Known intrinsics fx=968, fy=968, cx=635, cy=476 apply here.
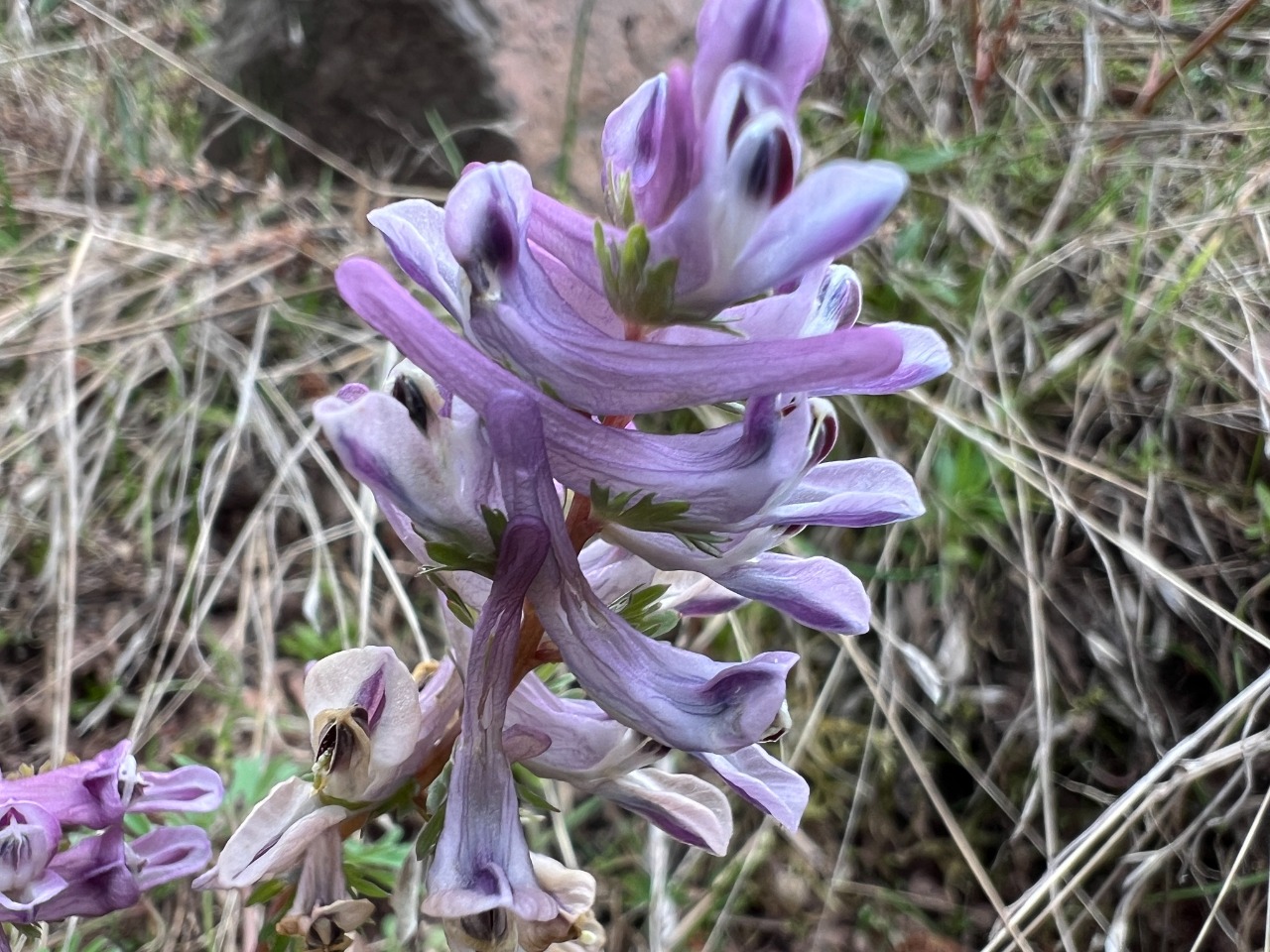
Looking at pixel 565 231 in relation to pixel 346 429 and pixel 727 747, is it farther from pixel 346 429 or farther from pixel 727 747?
pixel 727 747

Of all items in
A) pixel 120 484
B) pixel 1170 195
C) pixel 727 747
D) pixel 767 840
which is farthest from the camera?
pixel 1170 195

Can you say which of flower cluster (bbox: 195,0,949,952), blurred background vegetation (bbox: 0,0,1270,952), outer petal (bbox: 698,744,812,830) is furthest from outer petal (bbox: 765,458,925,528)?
blurred background vegetation (bbox: 0,0,1270,952)

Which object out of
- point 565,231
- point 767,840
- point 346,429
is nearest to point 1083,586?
point 767,840

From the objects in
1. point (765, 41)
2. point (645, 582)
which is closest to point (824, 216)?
point (765, 41)

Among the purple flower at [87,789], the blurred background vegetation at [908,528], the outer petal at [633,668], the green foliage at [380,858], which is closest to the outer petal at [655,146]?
the outer petal at [633,668]

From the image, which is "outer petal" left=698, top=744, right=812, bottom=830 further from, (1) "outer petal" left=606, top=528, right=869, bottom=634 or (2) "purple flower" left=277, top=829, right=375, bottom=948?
(2) "purple flower" left=277, top=829, right=375, bottom=948

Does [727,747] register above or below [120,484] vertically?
above
